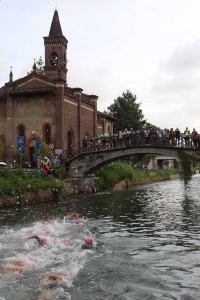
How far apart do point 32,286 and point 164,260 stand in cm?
436

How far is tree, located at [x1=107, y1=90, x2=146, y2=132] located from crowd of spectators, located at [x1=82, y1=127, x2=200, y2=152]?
39.5 m

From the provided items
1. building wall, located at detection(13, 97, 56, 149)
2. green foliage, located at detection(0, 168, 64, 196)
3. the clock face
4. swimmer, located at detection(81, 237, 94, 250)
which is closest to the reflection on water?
swimmer, located at detection(81, 237, 94, 250)

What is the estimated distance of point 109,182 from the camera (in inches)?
1651

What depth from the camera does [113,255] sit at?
12.6 m

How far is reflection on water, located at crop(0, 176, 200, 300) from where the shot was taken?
9.24 meters

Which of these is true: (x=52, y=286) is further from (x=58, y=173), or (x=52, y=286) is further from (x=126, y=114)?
(x=126, y=114)

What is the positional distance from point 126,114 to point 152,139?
4664cm

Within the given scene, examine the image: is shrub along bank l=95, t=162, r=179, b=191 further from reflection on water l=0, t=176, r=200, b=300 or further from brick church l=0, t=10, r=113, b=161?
reflection on water l=0, t=176, r=200, b=300

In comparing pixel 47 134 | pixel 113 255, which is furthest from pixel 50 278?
pixel 47 134

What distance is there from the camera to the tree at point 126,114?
263ft

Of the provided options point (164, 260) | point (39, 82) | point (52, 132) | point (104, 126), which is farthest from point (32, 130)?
point (164, 260)

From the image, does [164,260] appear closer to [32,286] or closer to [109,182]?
[32,286]

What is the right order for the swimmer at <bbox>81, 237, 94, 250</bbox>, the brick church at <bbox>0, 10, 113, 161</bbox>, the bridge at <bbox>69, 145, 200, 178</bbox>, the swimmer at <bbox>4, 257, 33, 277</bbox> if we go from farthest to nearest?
the brick church at <bbox>0, 10, 113, 161</bbox>, the bridge at <bbox>69, 145, 200, 178</bbox>, the swimmer at <bbox>81, 237, 94, 250</bbox>, the swimmer at <bbox>4, 257, 33, 277</bbox>

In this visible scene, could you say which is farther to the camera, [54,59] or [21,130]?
[54,59]
